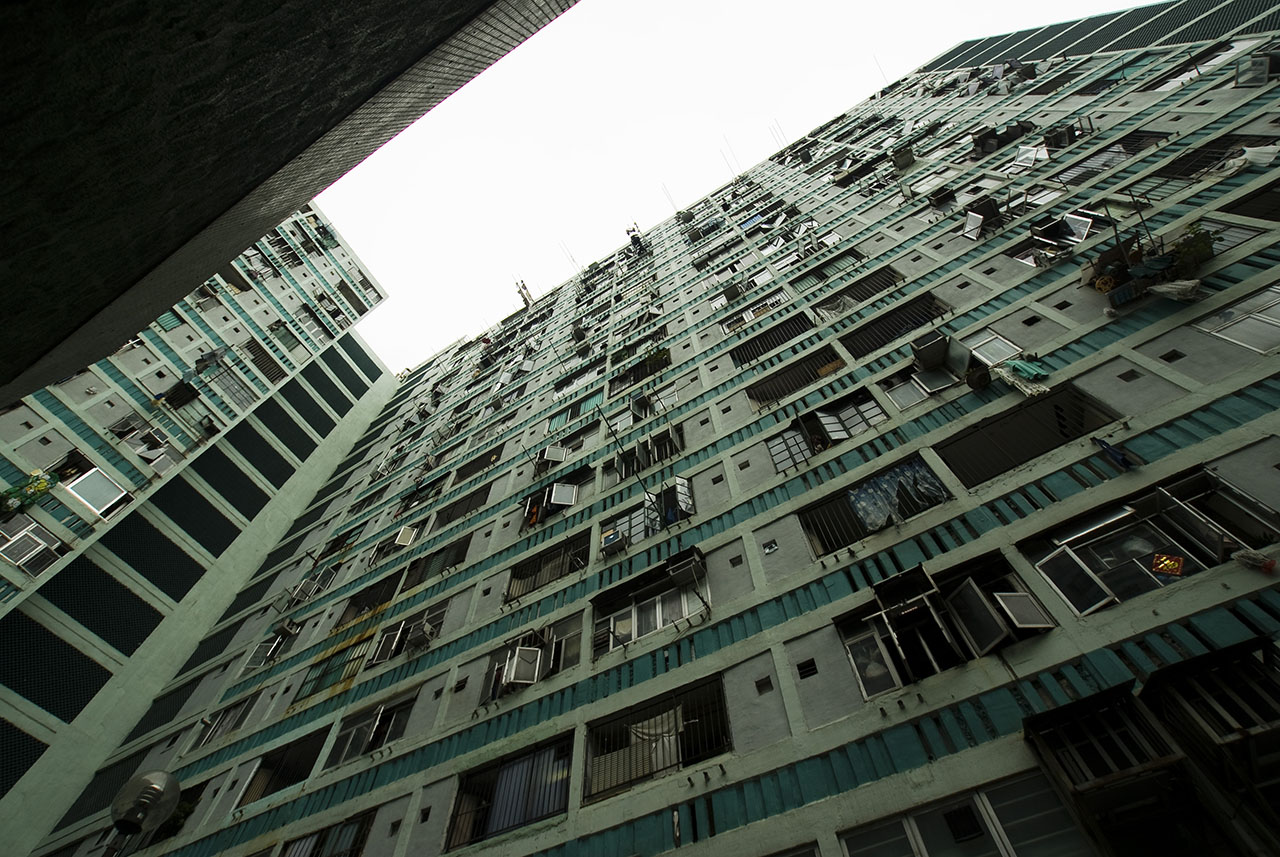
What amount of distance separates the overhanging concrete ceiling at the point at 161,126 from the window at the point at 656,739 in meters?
10.6

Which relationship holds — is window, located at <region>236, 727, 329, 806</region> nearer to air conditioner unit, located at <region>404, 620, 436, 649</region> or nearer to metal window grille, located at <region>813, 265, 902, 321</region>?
air conditioner unit, located at <region>404, 620, 436, 649</region>

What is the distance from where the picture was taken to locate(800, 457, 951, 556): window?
1113 cm

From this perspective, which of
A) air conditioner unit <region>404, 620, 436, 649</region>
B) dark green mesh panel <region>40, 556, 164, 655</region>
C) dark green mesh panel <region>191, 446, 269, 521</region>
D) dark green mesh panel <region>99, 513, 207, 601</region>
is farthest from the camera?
dark green mesh panel <region>191, 446, 269, 521</region>

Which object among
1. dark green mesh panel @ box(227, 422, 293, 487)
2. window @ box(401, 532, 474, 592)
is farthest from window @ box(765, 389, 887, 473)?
dark green mesh panel @ box(227, 422, 293, 487)

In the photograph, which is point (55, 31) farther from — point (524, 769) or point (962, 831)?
point (524, 769)

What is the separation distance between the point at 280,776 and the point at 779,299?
80.1ft

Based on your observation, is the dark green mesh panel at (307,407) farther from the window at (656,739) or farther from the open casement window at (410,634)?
the window at (656,739)

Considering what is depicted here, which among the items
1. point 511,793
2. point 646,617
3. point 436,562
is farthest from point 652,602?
point 436,562

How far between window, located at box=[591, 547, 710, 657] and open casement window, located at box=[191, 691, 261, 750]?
52.6 ft

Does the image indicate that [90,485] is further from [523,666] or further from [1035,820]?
[1035,820]

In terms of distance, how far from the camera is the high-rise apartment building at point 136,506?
809 inches

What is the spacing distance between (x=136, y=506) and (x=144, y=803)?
14.8 m

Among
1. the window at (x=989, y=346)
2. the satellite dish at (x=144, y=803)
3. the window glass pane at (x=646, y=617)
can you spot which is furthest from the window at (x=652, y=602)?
the satellite dish at (x=144, y=803)

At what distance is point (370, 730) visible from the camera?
15.3 m
